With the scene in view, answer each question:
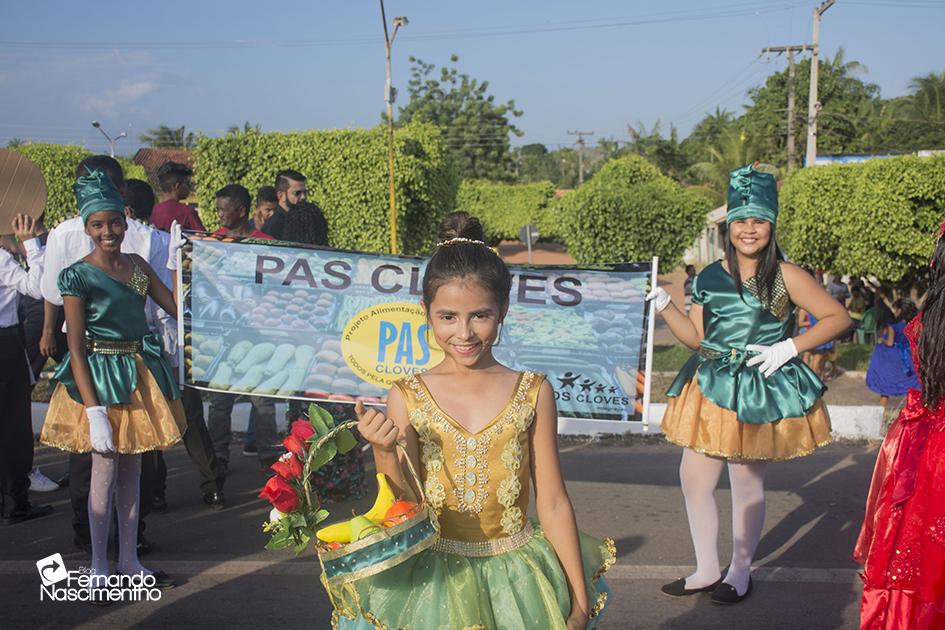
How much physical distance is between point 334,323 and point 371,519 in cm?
375

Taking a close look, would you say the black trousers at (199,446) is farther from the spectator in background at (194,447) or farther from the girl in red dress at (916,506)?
the girl in red dress at (916,506)

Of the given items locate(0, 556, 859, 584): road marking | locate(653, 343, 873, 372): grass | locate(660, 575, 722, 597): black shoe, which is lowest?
locate(0, 556, 859, 584): road marking

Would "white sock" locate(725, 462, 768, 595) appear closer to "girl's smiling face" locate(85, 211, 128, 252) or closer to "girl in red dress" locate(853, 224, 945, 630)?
"girl in red dress" locate(853, 224, 945, 630)

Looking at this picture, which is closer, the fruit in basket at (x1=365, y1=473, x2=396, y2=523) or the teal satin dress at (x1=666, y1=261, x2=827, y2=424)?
the fruit in basket at (x1=365, y1=473, x2=396, y2=523)

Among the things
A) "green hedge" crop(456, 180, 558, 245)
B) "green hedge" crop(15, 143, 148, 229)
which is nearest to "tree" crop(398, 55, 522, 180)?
"green hedge" crop(456, 180, 558, 245)

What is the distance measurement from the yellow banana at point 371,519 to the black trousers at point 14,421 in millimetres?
4398

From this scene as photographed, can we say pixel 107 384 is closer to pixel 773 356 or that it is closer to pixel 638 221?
pixel 773 356

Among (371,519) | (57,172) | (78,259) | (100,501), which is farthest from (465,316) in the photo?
(57,172)

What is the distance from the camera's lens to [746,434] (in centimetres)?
436

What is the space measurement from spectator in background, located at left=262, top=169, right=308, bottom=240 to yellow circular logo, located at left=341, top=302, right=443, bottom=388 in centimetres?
163

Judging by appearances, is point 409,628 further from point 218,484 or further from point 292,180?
point 292,180

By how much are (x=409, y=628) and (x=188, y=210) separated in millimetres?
5874

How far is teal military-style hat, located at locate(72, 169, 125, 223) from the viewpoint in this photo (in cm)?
440

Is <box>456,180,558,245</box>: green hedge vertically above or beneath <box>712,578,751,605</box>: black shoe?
above
